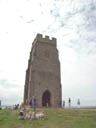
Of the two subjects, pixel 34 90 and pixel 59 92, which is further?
pixel 59 92

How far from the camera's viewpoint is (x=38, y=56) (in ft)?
110

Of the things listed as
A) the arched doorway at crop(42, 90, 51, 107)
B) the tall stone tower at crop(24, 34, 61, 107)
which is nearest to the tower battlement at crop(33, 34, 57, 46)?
the tall stone tower at crop(24, 34, 61, 107)

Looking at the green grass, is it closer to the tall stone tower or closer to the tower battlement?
the tall stone tower

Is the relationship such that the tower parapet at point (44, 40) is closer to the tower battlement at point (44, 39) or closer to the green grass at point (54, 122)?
the tower battlement at point (44, 39)

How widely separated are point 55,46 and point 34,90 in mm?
12076

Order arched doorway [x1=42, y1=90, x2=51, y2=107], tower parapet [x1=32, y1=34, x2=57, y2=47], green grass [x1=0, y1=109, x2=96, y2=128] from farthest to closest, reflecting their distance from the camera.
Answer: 1. tower parapet [x1=32, y1=34, x2=57, y2=47]
2. arched doorway [x1=42, y1=90, x2=51, y2=107]
3. green grass [x1=0, y1=109, x2=96, y2=128]

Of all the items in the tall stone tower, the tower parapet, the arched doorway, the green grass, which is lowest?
the green grass

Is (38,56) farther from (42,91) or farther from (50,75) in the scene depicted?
(42,91)

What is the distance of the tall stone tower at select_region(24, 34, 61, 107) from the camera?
3115 centimetres

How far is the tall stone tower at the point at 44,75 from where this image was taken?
31.2 m

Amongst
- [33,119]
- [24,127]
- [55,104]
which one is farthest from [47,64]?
[24,127]

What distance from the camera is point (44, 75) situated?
3269 cm

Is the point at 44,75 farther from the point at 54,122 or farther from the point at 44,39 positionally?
the point at 54,122

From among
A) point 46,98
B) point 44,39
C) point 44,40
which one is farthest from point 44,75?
point 44,39
